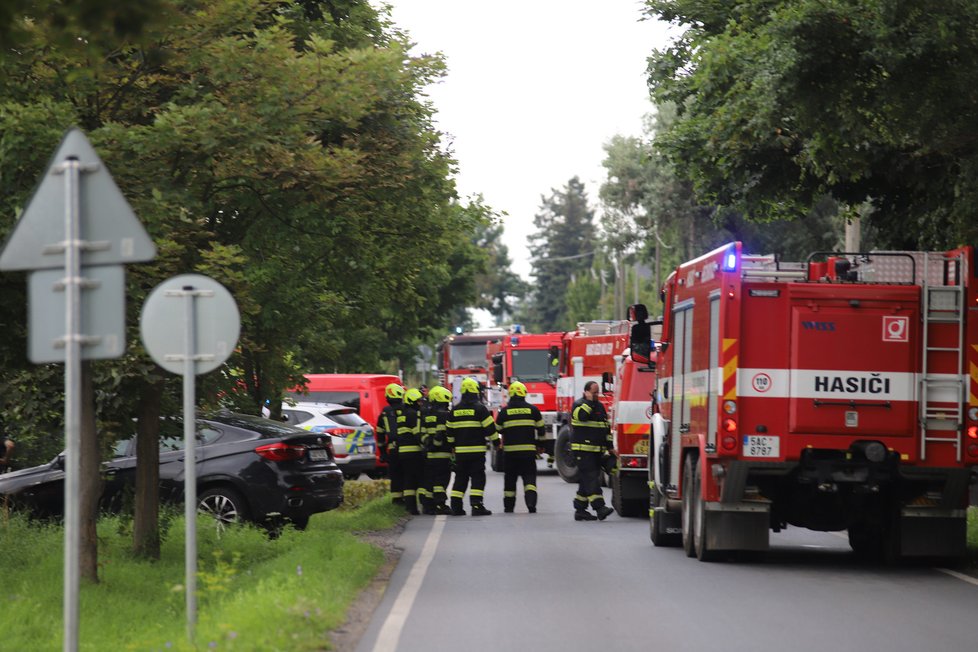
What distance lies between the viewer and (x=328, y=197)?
1486 cm

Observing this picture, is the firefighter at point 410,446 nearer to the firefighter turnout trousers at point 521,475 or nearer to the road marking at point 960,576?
the firefighter turnout trousers at point 521,475

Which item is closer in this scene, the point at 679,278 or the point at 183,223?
the point at 183,223

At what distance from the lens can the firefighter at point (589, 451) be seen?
67.8 feet

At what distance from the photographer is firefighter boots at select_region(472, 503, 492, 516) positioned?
21719mm

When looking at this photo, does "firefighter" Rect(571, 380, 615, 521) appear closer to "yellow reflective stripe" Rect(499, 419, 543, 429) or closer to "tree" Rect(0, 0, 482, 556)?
"yellow reflective stripe" Rect(499, 419, 543, 429)

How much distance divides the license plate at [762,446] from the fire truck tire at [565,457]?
15.5 metres

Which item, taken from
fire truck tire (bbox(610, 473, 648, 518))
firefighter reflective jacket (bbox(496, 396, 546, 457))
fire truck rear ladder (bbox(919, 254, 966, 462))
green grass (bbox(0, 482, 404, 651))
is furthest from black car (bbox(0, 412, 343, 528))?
fire truck rear ladder (bbox(919, 254, 966, 462))

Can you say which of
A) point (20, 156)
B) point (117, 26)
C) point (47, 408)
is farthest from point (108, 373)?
point (117, 26)

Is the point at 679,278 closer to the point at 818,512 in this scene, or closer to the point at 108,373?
the point at 818,512

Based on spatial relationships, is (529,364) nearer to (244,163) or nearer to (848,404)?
(848,404)

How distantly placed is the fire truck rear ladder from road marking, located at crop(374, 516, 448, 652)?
4.57m

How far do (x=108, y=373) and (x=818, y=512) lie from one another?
6.62m

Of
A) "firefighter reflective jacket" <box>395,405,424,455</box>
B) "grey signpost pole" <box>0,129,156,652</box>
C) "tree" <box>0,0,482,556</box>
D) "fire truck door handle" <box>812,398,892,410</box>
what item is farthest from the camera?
"firefighter reflective jacket" <box>395,405,424,455</box>

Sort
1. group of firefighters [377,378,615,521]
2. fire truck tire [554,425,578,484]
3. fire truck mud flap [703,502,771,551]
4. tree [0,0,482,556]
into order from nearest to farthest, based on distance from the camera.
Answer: tree [0,0,482,556], fire truck mud flap [703,502,771,551], group of firefighters [377,378,615,521], fire truck tire [554,425,578,484]
